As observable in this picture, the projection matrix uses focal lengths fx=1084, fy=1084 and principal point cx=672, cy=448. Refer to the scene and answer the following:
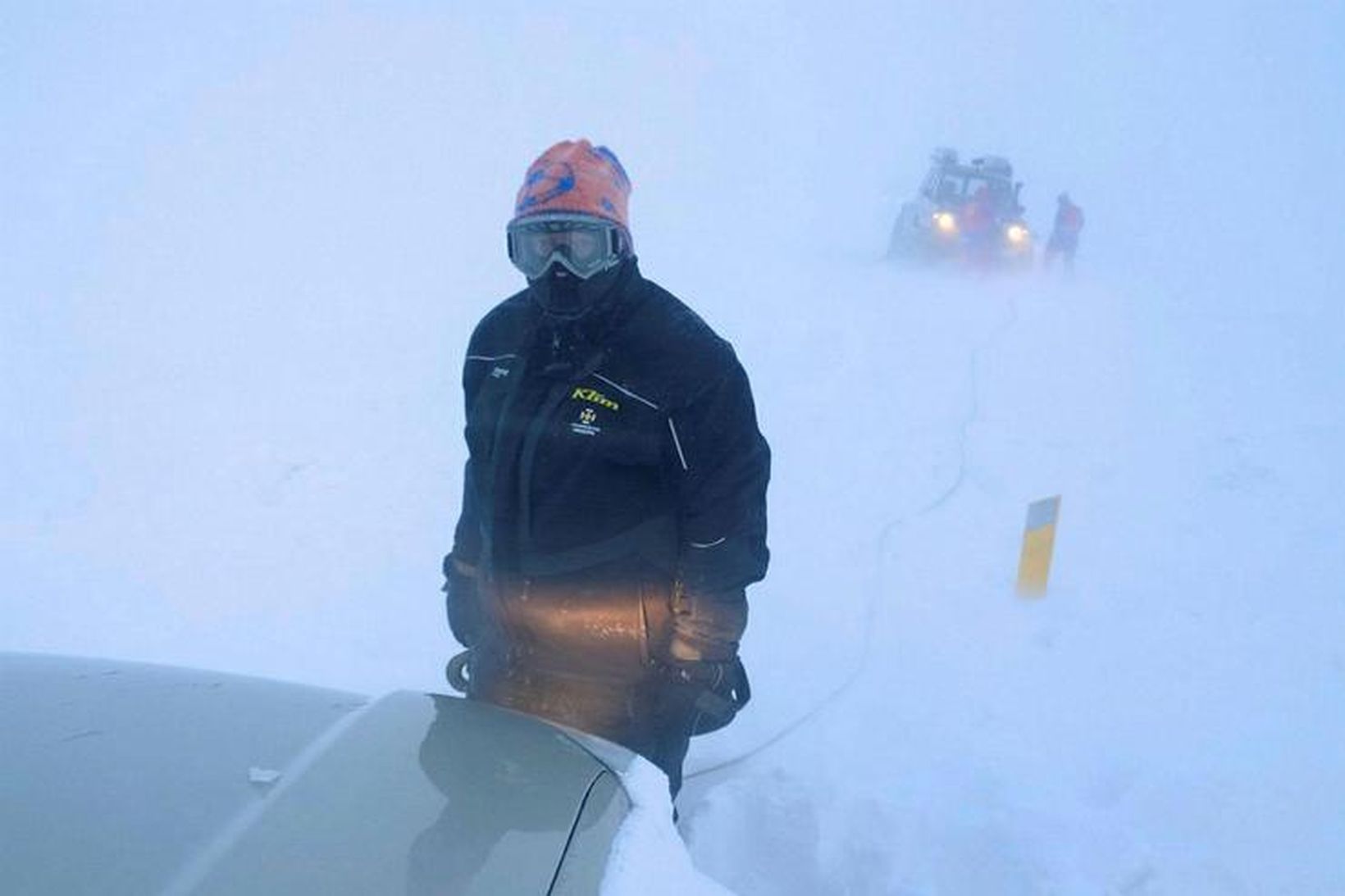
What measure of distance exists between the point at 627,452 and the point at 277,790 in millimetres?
990

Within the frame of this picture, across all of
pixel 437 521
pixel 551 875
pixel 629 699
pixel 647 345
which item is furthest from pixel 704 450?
pixel 437 521

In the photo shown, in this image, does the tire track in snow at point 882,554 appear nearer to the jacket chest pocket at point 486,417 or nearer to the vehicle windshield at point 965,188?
the jacket chest pocket at point 486,417

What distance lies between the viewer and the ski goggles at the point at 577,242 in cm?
232

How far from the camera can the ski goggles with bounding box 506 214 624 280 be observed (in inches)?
91.3

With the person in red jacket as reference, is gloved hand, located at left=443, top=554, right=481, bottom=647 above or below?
above

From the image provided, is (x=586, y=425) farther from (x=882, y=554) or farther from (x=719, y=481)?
(x=882, y=554)

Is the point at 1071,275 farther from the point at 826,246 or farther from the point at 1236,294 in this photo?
the point at 826,246

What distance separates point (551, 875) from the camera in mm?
1500

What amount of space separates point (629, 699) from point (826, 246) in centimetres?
1578

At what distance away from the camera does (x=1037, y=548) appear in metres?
5.09

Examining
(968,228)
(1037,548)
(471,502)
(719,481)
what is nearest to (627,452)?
(719,481)

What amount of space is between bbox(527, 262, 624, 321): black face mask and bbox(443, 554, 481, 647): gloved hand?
2.43 feet

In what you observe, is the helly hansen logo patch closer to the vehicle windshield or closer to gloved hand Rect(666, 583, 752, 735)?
gloved hand Rect(666, 583, 752, 735)

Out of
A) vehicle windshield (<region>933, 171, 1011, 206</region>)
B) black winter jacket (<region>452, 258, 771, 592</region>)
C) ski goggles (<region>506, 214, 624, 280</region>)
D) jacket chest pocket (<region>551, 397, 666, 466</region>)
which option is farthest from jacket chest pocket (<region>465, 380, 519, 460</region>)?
vehicle windshield (<region>933, 171, 1011, 206</region>)
